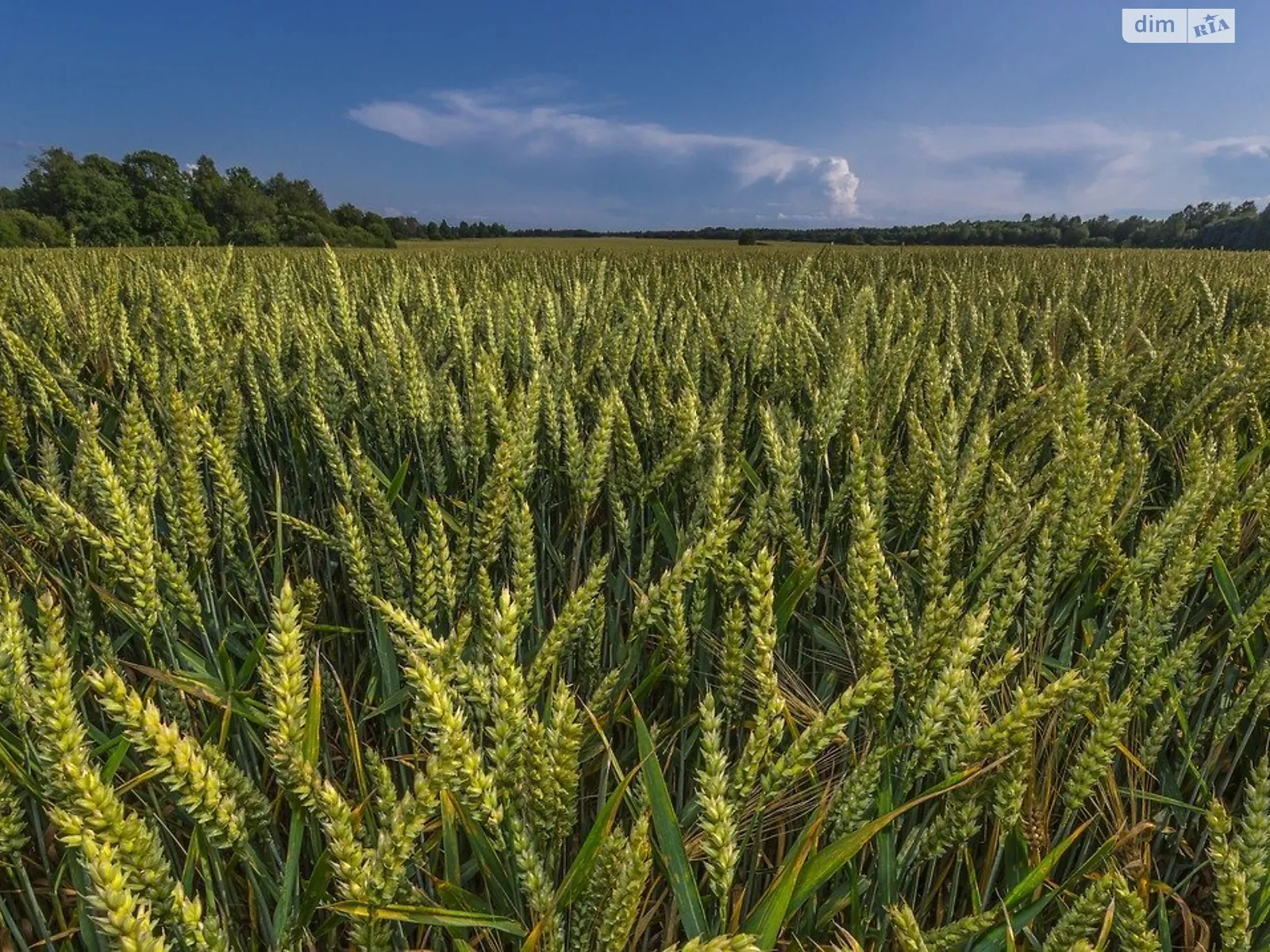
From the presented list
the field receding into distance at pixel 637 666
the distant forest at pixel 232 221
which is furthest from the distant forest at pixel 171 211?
the field receding into distance at pixel 637 666

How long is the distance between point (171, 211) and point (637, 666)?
179 ft

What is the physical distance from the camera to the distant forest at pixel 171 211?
4075cm

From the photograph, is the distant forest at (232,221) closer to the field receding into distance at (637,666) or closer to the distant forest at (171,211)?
the distant forest at (171,211)

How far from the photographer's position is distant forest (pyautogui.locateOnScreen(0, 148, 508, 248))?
40750 mm

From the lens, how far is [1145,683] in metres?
0.92

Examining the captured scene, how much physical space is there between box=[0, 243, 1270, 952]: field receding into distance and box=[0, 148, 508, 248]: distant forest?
1433 inches

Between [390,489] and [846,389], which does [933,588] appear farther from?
[390,489]

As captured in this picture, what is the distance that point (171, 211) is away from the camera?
143 feet

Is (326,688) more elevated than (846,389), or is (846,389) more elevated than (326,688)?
(846,389)

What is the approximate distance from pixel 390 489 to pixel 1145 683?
4.23ft

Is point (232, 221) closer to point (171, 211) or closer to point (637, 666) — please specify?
point (171, 211)

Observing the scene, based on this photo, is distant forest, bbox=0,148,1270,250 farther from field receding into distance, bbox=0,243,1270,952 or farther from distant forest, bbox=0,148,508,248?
field receding into distance, bbox=0,243,1270,952

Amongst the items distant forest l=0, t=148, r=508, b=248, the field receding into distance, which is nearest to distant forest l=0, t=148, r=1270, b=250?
distant forest l=0, t=148, r=508, b=248

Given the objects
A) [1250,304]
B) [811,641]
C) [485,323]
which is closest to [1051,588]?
[811,641]
